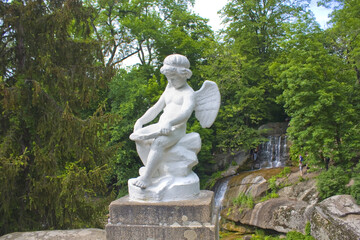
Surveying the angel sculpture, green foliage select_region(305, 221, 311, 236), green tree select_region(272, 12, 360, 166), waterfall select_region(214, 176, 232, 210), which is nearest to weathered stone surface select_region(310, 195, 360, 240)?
green foliage select_region(305, 221, 311, 236)

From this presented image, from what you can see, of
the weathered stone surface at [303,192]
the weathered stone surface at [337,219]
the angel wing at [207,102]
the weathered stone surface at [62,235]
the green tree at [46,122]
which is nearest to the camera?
the angel wing at [207,102]

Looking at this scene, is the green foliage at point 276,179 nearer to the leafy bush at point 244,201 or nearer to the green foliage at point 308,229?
the leafy bush at point 244,201

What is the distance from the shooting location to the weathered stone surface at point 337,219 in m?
6.93

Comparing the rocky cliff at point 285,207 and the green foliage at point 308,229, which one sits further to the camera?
the green foliage at point 308,229

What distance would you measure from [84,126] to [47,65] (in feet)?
5.09

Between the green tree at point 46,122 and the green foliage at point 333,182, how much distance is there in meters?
6.17

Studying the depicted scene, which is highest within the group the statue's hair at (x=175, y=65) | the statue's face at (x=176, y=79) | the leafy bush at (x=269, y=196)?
the statue's hair at (x=175, y=65)

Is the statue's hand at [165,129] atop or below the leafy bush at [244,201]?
atop

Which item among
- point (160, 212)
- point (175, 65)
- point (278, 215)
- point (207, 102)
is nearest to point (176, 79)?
point (175, 65)

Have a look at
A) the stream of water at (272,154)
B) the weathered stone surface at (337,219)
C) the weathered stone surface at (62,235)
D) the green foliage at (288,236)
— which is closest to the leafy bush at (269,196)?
the green foliage at (288,236)

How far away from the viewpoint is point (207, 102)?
3.97 meters

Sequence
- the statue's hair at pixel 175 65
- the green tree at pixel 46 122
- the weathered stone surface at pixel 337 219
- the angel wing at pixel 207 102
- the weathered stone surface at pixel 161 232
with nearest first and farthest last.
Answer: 1. the weathered stone surface at pixel 161 232
2. the statue's hair at pixel 175 65
3. the angel wing at pixel 207 102
4. the green tree at pixel 46 122
5. the weathered stone surface at pixel 337 219

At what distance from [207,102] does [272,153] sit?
449 inches

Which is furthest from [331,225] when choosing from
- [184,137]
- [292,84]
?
[184,137]
